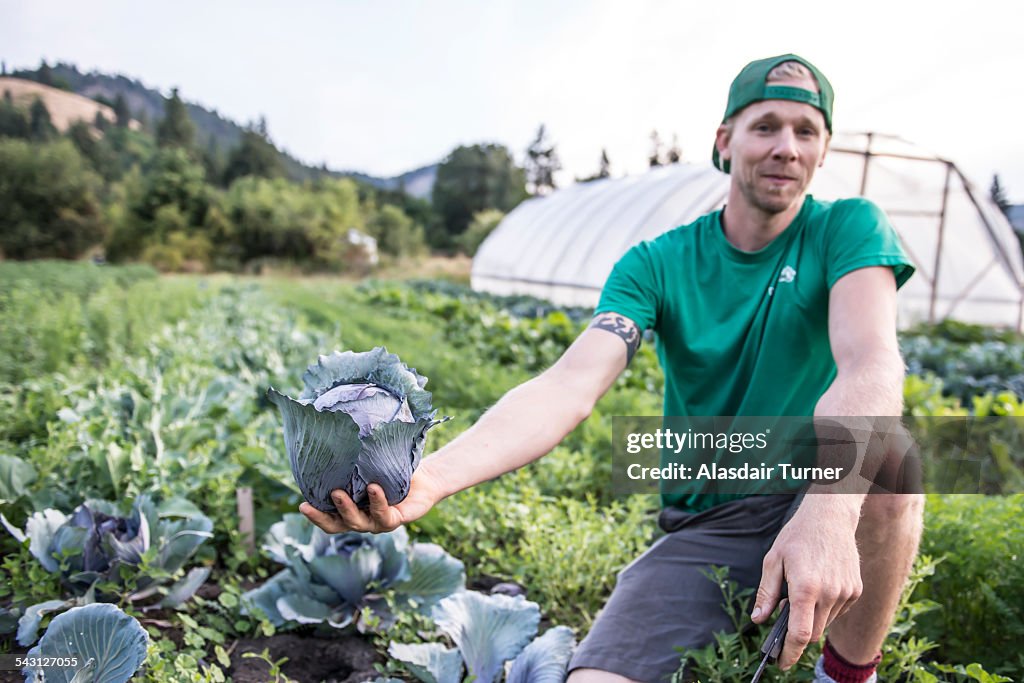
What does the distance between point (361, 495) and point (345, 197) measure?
46.9 metres

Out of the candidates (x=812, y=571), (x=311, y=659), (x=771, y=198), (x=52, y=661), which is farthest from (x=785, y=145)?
(x=52, y=661)

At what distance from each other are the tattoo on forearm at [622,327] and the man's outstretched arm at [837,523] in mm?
513

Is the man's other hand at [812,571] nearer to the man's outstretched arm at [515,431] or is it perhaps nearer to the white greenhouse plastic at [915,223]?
the man's outstretched arm at [515,431]

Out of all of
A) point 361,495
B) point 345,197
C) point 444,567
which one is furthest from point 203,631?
point 345,197

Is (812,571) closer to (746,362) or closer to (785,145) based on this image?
(746,362)

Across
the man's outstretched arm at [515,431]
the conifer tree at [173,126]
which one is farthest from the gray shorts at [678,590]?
the conifer tree at [173,126]

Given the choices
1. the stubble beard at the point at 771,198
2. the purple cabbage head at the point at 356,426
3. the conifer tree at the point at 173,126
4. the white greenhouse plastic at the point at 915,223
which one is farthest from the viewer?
the conifer tree at the point at 173,126

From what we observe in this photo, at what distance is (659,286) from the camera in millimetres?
2014

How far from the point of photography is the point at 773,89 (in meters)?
1.84

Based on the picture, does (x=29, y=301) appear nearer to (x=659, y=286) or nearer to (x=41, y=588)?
(x=41, y=588)

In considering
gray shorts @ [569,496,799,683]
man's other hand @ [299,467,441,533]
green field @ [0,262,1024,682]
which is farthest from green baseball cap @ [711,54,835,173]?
man's other hand @ [299,467,441,533]

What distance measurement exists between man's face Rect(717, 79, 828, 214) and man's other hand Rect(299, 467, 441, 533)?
131cm

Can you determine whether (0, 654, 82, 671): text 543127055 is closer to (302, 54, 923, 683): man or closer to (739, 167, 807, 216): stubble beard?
(302, 54, 923, 683): man

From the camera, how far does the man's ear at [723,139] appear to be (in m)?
2.05
